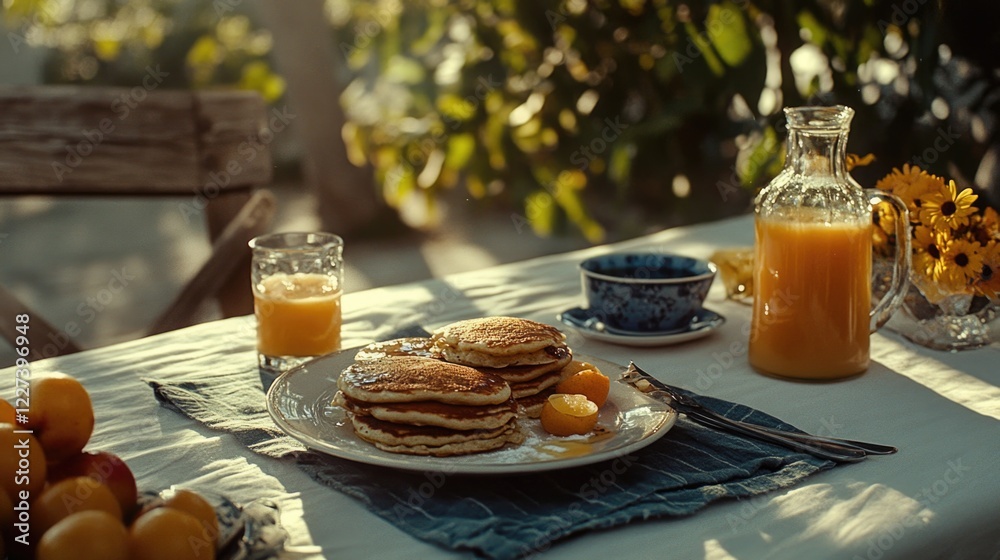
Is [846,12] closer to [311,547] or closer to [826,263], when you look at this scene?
[826,263]

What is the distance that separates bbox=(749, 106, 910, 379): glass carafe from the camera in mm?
1097

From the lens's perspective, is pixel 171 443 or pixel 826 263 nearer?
pixel 171 443

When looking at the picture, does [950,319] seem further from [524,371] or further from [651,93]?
[651,93]

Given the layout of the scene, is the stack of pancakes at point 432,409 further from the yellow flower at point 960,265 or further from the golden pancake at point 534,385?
the yellow flower at point 960,265

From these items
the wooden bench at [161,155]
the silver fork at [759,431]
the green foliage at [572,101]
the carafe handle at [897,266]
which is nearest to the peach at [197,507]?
the silver fork at [759,431]

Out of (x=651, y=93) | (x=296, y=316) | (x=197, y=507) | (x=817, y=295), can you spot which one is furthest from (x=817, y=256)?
(x=651, y=93)

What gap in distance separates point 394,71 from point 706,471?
246 centimetres

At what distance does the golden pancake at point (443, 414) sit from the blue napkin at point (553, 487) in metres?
0.05

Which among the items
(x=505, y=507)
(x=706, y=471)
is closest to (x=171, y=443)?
(x=505, y=507)

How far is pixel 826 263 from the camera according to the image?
3.60 ft

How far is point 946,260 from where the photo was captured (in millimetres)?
1199

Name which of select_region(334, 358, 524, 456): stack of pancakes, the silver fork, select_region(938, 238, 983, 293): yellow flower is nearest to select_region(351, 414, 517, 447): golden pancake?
select_region(334, 358, 524, 456): stack of pancakes

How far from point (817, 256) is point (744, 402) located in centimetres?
19

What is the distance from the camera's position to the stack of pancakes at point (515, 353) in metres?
0.95
